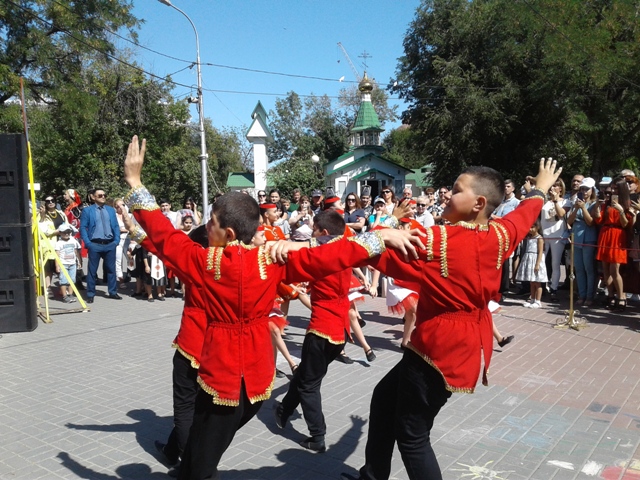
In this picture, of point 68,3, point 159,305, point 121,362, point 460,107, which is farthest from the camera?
point 460,107

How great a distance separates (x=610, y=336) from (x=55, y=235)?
9.40 m

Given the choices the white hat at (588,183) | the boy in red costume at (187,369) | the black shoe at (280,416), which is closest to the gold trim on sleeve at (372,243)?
the boy in red costume at (187,369)

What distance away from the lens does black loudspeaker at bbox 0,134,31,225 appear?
550cm

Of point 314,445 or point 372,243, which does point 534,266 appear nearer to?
point 314,445

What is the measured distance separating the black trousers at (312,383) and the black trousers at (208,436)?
1.41 m

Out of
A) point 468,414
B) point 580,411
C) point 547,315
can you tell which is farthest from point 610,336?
point 468,414

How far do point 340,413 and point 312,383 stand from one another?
0.88 meters

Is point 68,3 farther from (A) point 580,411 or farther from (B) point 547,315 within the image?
(A) point 580,411

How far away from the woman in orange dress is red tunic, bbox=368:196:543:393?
6.81 metres

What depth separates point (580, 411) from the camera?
16.7 feet

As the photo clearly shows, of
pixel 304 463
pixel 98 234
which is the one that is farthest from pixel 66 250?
pixel 304 463

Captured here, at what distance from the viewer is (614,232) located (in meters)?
9.03

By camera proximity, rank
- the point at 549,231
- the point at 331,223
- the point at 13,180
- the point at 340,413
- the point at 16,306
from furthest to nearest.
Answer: the point at 549,231, the point at 16,306, the point at 13,180, the point at 340,413, the point at 331,223

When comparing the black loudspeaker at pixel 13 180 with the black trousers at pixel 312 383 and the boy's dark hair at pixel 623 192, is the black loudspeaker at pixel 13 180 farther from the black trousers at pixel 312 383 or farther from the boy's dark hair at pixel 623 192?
the boy's dark hair at pixel 623 192
